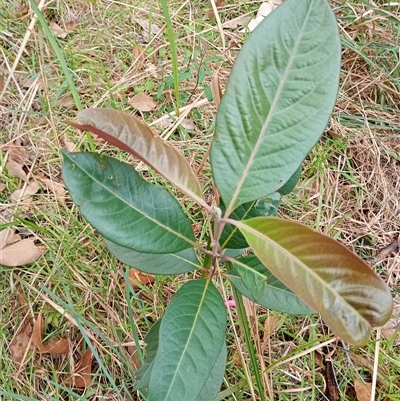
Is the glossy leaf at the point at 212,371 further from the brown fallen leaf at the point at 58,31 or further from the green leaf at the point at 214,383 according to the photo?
the brown fallen leaf at the point at 58,31

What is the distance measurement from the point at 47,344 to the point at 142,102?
847 millimetres

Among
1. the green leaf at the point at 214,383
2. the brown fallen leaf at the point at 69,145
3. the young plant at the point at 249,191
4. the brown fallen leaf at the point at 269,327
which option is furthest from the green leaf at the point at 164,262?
the brown fallen leaf at the point at 69,145

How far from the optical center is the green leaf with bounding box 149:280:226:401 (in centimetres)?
78

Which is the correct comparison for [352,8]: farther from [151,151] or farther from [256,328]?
[151,151]

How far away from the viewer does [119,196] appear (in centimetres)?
77

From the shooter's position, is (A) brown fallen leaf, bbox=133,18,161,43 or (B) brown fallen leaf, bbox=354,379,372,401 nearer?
(B) brown fallen leaf, bbox=354,379,372,401

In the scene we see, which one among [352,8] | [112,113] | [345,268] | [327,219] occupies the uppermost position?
[112,113]

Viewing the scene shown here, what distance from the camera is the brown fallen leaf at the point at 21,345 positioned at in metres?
1.33

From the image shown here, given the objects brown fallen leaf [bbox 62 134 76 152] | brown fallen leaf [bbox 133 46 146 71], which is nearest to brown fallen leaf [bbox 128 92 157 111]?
brown fallen leaf [bbox 133 46 146 71]

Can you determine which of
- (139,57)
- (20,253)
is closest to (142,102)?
(139,57)

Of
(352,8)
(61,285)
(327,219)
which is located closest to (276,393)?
(327,219)

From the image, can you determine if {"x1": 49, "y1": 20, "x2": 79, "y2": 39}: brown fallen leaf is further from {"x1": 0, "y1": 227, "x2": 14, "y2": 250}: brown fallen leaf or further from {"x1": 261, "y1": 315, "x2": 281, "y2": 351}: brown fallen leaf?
{"x1": 261, "y1": 315, "x2": 281, "y2": 351}: brown fallen leaf

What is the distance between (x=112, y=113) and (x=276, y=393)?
3.16 feet

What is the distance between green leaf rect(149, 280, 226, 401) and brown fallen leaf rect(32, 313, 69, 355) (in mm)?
626
